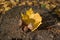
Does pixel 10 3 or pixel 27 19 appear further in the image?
pixel 10 3

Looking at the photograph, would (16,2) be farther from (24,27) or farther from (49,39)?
(49,39)

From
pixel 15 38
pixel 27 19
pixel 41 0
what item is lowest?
pixel 41 0

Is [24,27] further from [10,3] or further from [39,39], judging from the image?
[10,3]

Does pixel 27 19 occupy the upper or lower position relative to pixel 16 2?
upper

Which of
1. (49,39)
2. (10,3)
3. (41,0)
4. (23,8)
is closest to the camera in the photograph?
(49,39)

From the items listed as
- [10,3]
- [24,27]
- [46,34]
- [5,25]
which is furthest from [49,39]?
[10,3]

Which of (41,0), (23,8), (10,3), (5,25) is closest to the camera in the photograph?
(5,25)

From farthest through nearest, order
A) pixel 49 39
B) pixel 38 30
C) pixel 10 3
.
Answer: pixel 10 3
pixel 38 30
pixel 49 39

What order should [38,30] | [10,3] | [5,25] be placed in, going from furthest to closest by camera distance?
[10,3] < [5,25] < [38,30]

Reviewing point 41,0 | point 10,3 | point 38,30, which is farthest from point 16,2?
point 38,30
